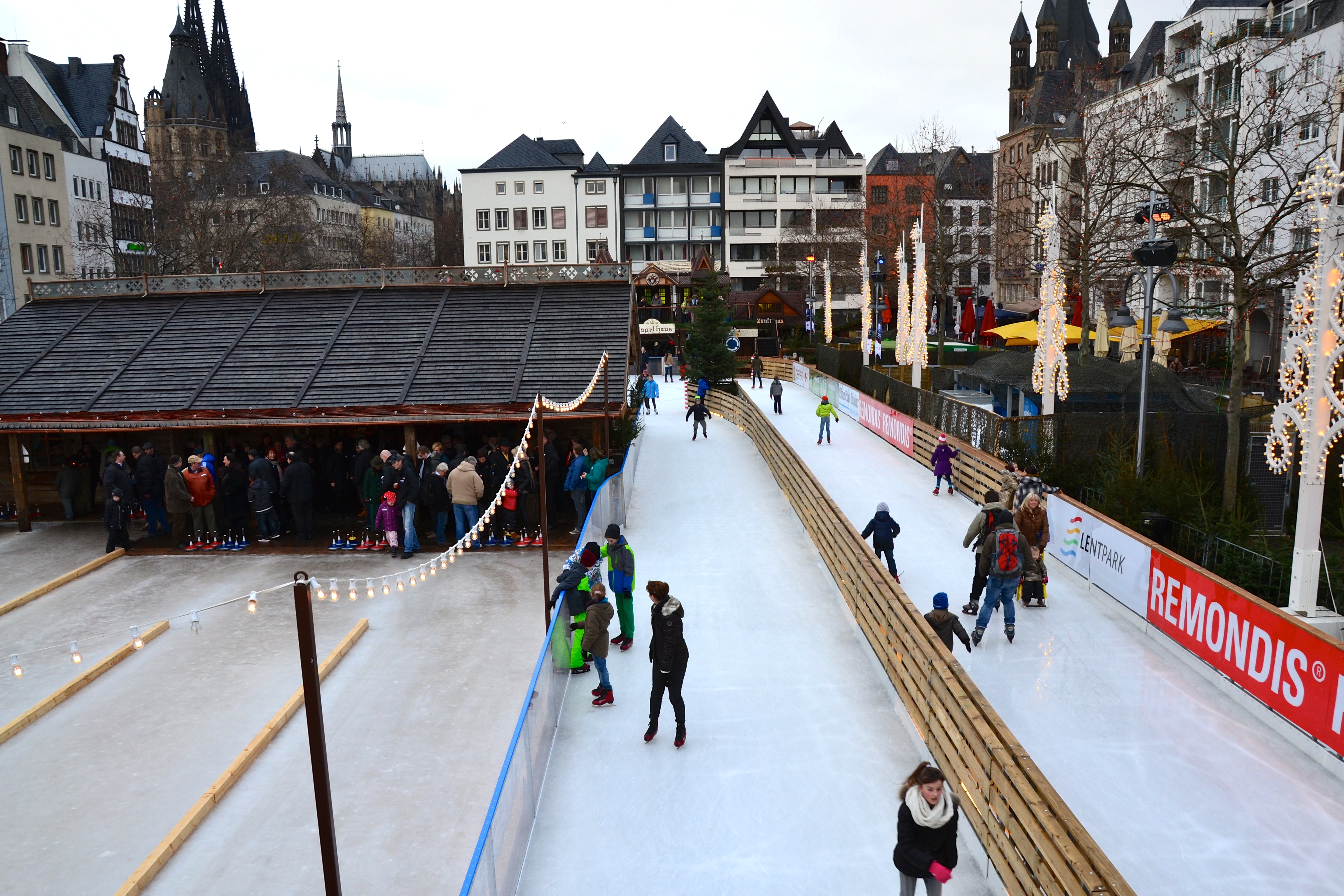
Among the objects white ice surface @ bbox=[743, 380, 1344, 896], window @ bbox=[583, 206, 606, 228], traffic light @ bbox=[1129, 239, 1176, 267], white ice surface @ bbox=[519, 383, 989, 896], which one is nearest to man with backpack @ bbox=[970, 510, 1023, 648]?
white ice surface @ bbox=[743, 380, 1344, 896]

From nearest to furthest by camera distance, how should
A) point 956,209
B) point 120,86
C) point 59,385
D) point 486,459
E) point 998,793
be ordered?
point 998,793 → point 486,459 → point 59,385 → point 120,86 → point 956,209

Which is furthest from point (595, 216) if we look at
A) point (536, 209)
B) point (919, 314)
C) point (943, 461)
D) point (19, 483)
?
point (943, 461)

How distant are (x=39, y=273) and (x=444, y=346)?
46.1 metres

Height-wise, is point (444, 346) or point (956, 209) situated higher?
point (956, 209)

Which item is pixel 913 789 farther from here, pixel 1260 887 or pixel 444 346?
pixel 444 346

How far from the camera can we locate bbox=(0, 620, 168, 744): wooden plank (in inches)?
425

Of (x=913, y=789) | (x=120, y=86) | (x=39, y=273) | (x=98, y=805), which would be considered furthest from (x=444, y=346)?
(x=120, y=86)

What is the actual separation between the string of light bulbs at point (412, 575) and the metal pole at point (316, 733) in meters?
4.64

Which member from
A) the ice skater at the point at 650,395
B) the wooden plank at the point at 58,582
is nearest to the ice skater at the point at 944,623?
the wooden plank at the point at 58,582

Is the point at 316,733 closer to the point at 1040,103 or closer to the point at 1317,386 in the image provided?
the point at 1317,386

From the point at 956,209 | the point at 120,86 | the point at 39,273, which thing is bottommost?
the point at 39,273

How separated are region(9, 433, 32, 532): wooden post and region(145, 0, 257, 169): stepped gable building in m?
80.3

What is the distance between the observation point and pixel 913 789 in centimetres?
557

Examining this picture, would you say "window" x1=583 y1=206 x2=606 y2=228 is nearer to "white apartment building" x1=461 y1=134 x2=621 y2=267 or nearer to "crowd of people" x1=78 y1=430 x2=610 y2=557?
"white apartment building" x1=461 y1=134 x2=621 y2=267
